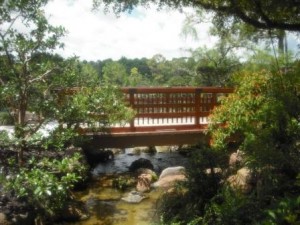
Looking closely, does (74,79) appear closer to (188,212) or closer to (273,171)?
(188,212)

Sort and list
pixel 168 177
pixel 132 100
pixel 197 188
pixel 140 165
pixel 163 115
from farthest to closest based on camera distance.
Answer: pixel 140 165 → pixel 163 115 → pixel 132 100 → pixel 168 177 → pixel 197 188

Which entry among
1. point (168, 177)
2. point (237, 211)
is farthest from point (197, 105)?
point (237, 211)

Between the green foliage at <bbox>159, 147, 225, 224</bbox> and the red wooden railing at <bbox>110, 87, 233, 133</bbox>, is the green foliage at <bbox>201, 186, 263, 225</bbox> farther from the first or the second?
the red wooden railing at <bbox>110, 87, 233, 133</bbox>

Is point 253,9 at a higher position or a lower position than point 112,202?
higher

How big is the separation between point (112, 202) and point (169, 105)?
11.7 ft

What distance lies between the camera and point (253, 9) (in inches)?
286

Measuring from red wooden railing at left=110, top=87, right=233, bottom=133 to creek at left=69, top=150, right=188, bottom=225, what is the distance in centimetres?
141

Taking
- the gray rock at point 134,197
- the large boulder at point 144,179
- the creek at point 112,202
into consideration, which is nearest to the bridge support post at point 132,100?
the large boulder at point 144,179

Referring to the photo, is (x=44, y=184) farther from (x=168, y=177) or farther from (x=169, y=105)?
(x=169, y=105)

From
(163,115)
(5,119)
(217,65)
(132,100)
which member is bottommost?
(5,119)

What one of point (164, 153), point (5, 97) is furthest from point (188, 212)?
point (164, 153)

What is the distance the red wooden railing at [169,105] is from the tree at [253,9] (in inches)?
117

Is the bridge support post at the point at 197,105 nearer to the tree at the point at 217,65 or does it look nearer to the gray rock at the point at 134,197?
the gray rock at the point at 134,197

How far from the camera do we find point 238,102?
28.6 ft
